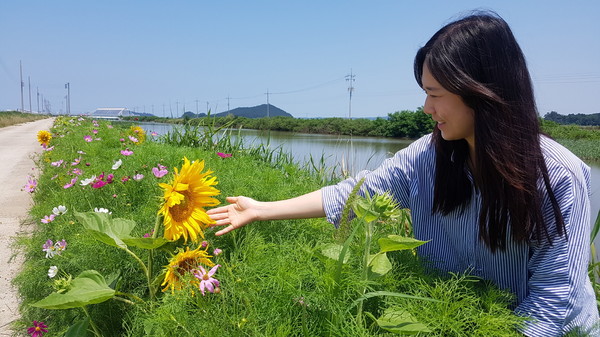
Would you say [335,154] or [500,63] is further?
[335,154]

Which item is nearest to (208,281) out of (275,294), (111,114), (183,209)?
(275,294)

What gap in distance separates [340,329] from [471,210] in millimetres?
654

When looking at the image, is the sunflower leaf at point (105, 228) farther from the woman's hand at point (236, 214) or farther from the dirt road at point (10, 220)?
the dirt road at point (10, 220)

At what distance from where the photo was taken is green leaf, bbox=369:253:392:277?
1.13 metres

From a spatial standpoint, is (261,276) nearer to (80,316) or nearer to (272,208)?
(272,208)

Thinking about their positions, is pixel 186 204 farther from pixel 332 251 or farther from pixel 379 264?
pixel 379 264

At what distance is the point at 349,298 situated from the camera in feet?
3.60

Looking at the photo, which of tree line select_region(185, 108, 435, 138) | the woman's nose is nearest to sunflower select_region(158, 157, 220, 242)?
the woman's nose

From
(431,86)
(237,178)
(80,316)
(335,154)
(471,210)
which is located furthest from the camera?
(335,154)

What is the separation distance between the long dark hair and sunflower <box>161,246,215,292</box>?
2.80 feet

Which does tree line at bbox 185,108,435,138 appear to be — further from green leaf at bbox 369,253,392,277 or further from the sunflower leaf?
green leaf at bbox 369,253,392,277

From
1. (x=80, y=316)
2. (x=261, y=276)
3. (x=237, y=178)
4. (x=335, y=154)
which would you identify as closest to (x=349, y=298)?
(x=261, y=276)

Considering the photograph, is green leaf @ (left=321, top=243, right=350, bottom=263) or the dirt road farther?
the dirt road

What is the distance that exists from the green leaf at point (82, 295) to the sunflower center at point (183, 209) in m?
0.27
